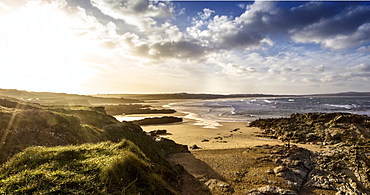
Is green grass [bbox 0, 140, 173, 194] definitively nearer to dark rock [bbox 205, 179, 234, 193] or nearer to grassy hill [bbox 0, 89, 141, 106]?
dark rock [bbox 205, 179, 234, 193]

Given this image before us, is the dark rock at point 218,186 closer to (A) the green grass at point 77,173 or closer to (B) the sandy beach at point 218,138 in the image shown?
(A) the green grass at point 77,173

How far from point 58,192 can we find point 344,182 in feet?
42.7

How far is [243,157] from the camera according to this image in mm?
14781

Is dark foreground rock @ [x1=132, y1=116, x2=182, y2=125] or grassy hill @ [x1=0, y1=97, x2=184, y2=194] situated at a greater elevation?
grassy hill @ [x1=0, y1=97, x2=184, y2=194]

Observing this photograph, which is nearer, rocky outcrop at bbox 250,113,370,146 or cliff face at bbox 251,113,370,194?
cliff face at bbox 251,113,370,194

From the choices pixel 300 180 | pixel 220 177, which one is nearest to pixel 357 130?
pixel 300 180

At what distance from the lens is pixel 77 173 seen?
177 inches

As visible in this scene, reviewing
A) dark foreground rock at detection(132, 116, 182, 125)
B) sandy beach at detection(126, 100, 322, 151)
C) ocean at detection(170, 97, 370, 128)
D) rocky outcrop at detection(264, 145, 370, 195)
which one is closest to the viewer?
rocky outcrop at detection(264, 145, 370, 195)

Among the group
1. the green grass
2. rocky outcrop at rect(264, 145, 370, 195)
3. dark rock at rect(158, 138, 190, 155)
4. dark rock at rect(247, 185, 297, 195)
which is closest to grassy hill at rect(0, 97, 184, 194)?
the green grass

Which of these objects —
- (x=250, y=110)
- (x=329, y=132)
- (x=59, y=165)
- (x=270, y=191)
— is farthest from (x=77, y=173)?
(x=250, y=110)

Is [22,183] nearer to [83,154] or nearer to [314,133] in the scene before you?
[83,154]

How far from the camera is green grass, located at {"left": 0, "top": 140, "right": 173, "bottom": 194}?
157 inches

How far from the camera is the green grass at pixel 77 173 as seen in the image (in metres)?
3.99

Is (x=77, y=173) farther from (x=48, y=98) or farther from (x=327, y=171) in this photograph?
(x=48, y=98)
